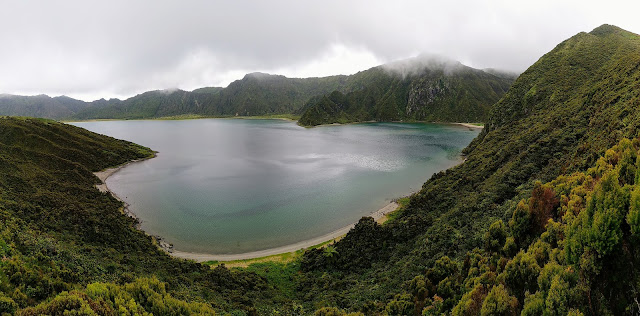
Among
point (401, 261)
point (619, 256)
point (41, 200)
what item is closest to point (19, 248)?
point (41, 200)

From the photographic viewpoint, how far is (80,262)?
811 inches

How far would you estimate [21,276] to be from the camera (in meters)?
13.5

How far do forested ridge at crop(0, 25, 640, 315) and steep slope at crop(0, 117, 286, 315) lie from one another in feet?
0.36

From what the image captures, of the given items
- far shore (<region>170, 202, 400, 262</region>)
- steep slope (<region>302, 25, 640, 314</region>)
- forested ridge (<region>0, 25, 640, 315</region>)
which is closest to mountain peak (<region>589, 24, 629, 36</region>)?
forested ridge (<region>0, 25, 640, 315</region>)

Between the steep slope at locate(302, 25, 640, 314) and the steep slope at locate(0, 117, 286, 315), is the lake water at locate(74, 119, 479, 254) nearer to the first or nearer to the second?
the steep slope at locate(0, 117, 286, 315)

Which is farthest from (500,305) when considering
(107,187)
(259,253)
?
(107,187)

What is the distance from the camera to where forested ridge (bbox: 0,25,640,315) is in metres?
9.19

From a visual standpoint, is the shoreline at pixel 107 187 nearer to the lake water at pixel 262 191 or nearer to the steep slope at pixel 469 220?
the lake water at pixel 262 191

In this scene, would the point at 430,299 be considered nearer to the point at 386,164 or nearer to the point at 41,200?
the point at 41,200

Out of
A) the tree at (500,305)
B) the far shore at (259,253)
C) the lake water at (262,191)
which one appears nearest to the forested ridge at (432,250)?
the tree at (500,305)

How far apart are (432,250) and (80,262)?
29083mm

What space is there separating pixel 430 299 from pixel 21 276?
22028 mm

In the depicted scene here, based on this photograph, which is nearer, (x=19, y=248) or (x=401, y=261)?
(x=19, y=248)

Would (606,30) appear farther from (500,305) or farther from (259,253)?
(259,253)
